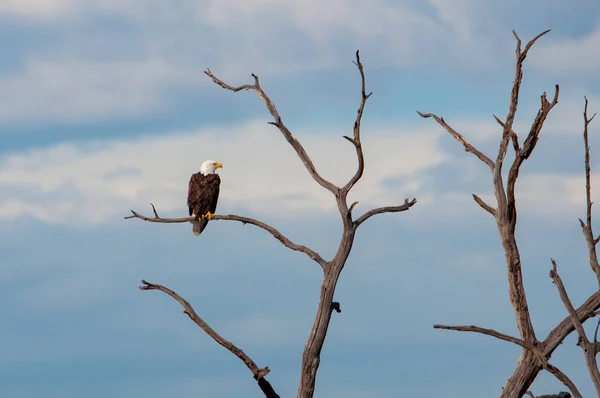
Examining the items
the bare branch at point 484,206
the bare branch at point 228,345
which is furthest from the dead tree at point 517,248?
the bare branch at point 228,345

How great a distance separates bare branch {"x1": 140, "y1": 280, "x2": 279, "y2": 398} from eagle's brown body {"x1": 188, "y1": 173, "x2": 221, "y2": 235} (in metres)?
3.42

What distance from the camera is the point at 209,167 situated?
14680mm

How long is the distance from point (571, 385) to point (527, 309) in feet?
5.51

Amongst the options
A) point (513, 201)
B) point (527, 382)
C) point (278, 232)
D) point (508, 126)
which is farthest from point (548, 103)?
point (278, 232)

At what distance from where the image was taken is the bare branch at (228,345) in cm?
1023

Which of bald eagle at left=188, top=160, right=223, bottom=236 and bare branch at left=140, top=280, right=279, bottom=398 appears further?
bald eagle at left=188, top=160, right=223, bottom=236

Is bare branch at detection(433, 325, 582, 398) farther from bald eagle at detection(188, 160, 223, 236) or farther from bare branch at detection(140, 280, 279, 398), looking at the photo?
bald eagle at detection(188, 160, 223, 236)

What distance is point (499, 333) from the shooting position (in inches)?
314

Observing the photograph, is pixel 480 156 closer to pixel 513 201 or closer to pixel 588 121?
pixel 513 201

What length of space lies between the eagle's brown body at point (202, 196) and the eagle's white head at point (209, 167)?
0.32ft

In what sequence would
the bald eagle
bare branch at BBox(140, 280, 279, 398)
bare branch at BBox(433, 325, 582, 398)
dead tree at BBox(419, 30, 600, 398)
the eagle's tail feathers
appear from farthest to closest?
the eagle's tail feathers → the bald eagle → bare branch at BBox(140, 280, 279, 398) → dead tree at BBox(419, 30, 600, 398) → bare branch at BBox(433, 325, 582, 398)

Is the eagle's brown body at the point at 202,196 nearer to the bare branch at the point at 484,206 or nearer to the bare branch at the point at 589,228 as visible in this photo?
the bare branch at the point at 484,206

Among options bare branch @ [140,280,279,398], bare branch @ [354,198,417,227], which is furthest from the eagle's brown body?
bare branch @ [354,198,417,227]

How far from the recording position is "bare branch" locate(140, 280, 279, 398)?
10.2 m
